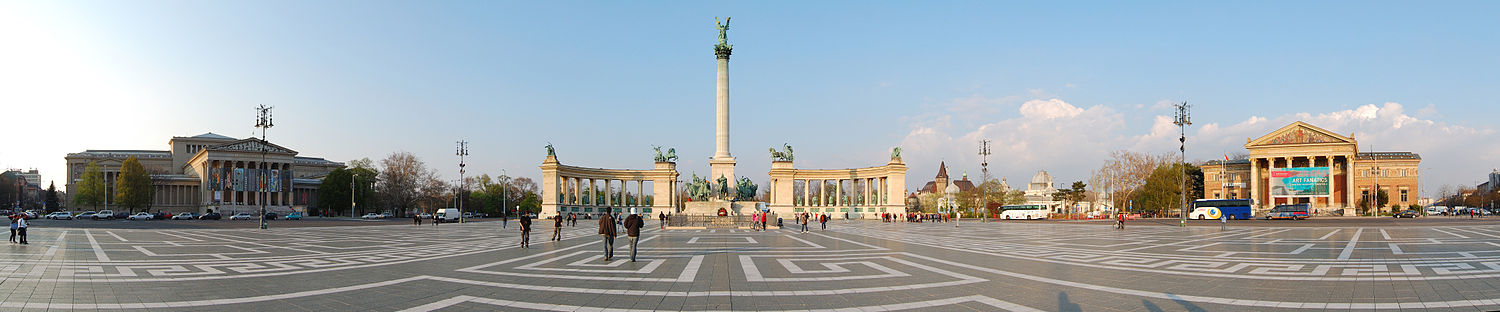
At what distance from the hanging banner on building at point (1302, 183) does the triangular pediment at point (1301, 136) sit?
9725 mm

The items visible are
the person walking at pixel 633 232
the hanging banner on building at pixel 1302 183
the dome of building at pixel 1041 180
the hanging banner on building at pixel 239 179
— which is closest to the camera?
the person walking at pixel 633 232

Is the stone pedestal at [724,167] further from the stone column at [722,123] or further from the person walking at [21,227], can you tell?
the person walking at [21,227]

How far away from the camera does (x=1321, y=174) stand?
82.6 meters

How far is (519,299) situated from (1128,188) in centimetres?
9213

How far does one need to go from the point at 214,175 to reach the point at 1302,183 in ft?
421

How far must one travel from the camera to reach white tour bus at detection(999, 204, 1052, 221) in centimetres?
7944

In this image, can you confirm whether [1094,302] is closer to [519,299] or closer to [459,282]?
[519,299]

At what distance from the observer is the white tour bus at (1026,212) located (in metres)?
79.4

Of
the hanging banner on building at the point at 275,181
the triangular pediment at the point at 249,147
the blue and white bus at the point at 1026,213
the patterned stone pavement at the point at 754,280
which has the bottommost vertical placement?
the blue and white bus at the point at 1026,213

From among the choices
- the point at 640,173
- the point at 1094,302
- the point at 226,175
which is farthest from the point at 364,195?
the point at 1094,302

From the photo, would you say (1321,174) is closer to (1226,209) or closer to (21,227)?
(1226,209)

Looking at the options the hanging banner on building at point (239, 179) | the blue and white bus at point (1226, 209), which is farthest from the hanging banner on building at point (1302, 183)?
the hanging banner on building at point (239, 179)

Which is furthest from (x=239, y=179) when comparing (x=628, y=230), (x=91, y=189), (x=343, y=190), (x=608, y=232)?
(x=628, y=230)

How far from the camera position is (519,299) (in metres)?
10.6
